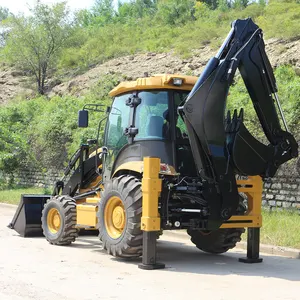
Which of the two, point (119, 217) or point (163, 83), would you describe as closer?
point (119, 217)

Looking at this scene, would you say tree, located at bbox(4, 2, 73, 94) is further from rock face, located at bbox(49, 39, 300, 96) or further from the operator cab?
the operator cab

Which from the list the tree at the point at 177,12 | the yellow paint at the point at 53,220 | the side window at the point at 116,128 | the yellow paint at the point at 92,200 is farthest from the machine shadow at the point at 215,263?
the tree at the point at 177,12

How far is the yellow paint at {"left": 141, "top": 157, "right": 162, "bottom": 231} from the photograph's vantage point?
326 inches

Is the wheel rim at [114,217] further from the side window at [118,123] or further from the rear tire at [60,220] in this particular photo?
the rear tire at [60,220]

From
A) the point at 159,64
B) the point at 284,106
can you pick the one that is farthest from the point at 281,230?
the point at 159,64

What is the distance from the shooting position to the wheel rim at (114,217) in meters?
8.98

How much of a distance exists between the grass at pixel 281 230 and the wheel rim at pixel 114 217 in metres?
3.33

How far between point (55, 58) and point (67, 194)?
37886 millimetres

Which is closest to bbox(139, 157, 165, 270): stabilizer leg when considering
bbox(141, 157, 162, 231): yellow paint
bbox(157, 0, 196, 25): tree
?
bbox(141, 157, 162, 231): yellow paint

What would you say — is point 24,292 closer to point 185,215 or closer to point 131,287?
point 131,287

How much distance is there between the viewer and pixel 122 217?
897 cm

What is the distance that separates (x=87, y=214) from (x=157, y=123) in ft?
7.07

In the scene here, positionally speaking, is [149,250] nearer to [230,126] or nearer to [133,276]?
[133,276]

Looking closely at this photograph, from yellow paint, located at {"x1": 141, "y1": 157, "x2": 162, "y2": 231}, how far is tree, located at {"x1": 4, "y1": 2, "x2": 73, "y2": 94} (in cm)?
3890
